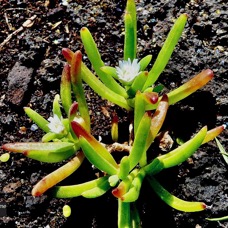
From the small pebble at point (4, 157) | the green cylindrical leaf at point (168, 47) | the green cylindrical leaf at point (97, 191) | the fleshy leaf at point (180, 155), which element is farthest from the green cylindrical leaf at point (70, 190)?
the green cylindrical leaf at point (168, 47)

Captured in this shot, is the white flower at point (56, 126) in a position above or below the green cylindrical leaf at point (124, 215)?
above

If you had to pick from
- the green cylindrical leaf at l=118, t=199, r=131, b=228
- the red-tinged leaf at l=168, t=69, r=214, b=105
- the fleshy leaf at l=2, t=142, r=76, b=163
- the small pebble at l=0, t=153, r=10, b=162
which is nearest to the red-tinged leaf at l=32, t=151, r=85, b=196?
the fleshy leaf at l=2, t=142, r=76, b=163

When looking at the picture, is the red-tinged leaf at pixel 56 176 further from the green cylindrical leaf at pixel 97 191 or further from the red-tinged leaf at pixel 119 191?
the red-tinged leaf at pixel 119 191

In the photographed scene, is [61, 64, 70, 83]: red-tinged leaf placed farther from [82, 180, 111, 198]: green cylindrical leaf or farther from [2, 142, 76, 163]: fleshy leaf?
[82, 180, 111, 198]: green cylindrical leaf

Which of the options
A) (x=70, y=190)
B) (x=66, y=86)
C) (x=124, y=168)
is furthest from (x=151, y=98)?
(x=70, y=190)

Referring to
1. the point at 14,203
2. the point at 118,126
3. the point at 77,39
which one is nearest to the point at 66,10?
the point at 77,39

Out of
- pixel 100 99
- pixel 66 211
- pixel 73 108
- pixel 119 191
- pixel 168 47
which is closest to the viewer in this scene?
pixel 119 191

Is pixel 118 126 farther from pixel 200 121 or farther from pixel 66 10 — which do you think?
pixel 66 10

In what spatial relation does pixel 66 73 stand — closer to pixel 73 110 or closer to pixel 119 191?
pixel 73 110
